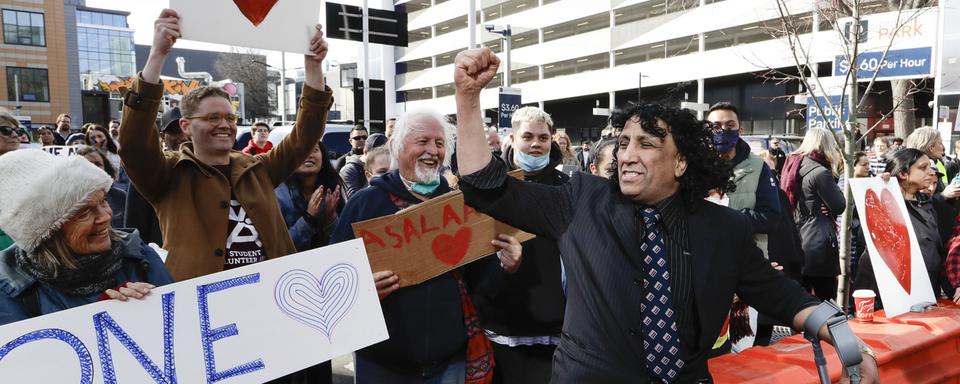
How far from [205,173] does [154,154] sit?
0.25 metres

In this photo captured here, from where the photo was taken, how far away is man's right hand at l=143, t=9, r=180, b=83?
2.54 metres

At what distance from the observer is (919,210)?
439cm

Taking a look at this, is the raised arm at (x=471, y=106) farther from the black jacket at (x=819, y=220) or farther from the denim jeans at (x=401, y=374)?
the black jacket at (x=819, y=220)

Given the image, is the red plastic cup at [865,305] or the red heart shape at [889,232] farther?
the red heart shape at [889,232]

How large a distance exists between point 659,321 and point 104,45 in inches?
3787

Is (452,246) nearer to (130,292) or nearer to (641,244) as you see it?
(641,244)

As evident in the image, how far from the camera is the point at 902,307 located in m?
3.75

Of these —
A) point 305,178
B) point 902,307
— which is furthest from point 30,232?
point 902,307

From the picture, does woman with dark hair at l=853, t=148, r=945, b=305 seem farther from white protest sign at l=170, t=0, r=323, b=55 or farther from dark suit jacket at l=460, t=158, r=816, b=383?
white protest sign at l=170, t=0, r=323, b=55

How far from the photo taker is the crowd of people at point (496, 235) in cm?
198

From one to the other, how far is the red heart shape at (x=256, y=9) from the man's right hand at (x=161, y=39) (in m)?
0.28

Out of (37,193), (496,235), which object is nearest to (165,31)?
(37,193)

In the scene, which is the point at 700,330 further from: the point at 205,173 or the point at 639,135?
the point at 205,173

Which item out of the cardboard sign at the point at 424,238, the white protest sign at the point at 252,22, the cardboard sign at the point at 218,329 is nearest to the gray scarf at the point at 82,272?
the cardboard sign at the point at 218,329
